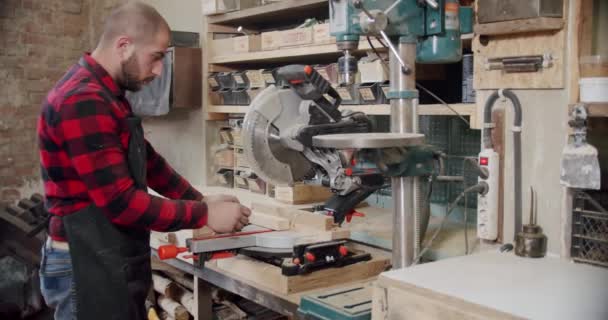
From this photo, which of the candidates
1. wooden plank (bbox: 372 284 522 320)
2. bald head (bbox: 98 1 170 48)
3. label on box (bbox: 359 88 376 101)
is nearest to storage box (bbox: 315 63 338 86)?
label on box (bbox: 359 88 376 101)

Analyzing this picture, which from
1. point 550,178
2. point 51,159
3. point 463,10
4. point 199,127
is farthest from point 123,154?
point 199,127

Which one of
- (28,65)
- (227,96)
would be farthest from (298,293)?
(28,65)

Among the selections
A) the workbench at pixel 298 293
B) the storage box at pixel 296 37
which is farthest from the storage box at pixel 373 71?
the workbench at pixel 298 293

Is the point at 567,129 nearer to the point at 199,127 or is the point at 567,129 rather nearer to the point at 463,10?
the point at 463,10

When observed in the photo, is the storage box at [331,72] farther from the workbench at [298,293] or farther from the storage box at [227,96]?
the storage box at [227,96]

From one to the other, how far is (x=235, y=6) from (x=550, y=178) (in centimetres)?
203

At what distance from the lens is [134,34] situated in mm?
1835

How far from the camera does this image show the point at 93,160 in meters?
1.65

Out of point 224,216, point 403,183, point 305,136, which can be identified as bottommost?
point 224,216

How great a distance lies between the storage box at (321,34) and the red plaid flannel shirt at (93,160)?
1.02m

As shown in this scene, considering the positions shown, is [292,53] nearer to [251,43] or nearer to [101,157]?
[251,43]

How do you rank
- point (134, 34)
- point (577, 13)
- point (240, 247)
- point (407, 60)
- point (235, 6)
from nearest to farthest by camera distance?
point (577, 13) → point (407, 60) → point (134, 34) → point (240, 247) → point (235, 6)

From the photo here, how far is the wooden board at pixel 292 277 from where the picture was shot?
6.16 ft

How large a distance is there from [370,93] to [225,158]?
1207 mm
